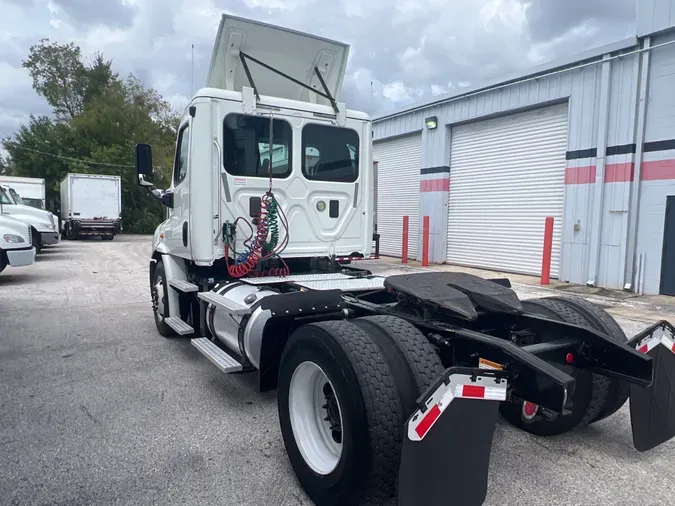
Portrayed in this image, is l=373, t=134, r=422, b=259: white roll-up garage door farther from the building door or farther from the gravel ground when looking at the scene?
the gravel ground

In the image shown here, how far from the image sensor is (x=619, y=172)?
1012 centimetres

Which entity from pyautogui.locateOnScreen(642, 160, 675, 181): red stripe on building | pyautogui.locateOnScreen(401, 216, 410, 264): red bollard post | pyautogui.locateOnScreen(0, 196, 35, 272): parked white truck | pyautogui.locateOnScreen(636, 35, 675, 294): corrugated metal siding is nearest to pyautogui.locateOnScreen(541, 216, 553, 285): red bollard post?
pyautogui.locateOnScreen(636, 35, 675, 294): corrugated metal siding

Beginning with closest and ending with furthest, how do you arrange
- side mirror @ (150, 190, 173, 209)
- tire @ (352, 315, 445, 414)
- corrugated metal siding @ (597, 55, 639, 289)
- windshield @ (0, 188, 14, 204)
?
tire @ (352, 315, 445, 414)
side mirror @ (150, 190, 173, 209)
corrugated metal siding @ (597, 55, 639, 289)
windshield @ (0, 188, 14, 204)

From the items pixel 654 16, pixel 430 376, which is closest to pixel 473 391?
pixel 430 376

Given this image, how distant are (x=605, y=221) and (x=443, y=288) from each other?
30.0 feet

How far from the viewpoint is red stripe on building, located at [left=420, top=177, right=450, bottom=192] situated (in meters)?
14.7

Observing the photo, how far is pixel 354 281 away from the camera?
447 cm

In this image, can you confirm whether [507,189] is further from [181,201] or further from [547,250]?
[181,201]

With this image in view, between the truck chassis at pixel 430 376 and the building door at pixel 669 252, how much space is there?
7728 millimetres

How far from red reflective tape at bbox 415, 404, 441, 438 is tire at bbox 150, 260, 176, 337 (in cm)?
437

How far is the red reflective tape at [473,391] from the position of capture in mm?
2010

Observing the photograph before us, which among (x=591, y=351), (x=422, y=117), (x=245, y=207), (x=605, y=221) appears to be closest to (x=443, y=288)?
(x=591, y=351)

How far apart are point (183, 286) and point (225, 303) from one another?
3.99 feet

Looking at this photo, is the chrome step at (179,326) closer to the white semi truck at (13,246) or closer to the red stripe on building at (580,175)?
the white semi truck at (13,246)
